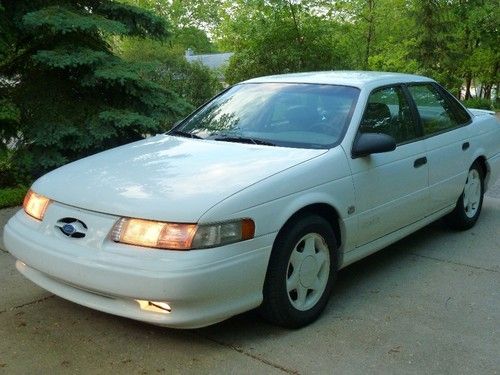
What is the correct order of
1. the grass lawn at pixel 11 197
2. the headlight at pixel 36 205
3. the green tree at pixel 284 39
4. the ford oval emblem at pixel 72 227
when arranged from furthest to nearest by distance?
1. the green tree at pixel 284 39
2. the grass lawn at pixel 11 197
3. the headlight at pixel 36 205
4. the ford oval emblem at pixel 72 227

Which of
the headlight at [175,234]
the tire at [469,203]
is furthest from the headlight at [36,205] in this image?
the tire at [469,203]

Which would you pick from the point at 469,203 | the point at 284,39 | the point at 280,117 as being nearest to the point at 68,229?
the point at 280,117

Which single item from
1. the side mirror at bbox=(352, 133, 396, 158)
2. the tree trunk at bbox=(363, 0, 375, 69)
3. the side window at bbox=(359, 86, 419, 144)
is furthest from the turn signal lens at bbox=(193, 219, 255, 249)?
the tree trunk at bbox=(363, 0, 375, 69)

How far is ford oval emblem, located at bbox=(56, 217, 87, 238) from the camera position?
3276 millimetres

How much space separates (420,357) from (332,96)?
6.57 feet

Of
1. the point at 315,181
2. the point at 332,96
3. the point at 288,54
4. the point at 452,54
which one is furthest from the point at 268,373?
the point at 452,54

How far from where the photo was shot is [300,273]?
362cm

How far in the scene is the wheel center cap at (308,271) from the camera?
11.9ft

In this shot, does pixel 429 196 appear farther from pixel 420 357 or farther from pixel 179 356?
pixel 179 356

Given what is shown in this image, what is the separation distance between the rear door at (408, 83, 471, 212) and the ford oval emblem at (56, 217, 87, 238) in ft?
9.31

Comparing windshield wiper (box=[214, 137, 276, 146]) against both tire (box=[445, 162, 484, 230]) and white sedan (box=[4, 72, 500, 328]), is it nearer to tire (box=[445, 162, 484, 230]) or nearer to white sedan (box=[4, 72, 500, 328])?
white sedan (box=[4, 72, 500, 328])

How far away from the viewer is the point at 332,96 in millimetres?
4453

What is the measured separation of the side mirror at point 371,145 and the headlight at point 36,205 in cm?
199

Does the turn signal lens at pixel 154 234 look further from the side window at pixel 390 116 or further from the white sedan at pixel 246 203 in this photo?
the side window at pixel 390 116
